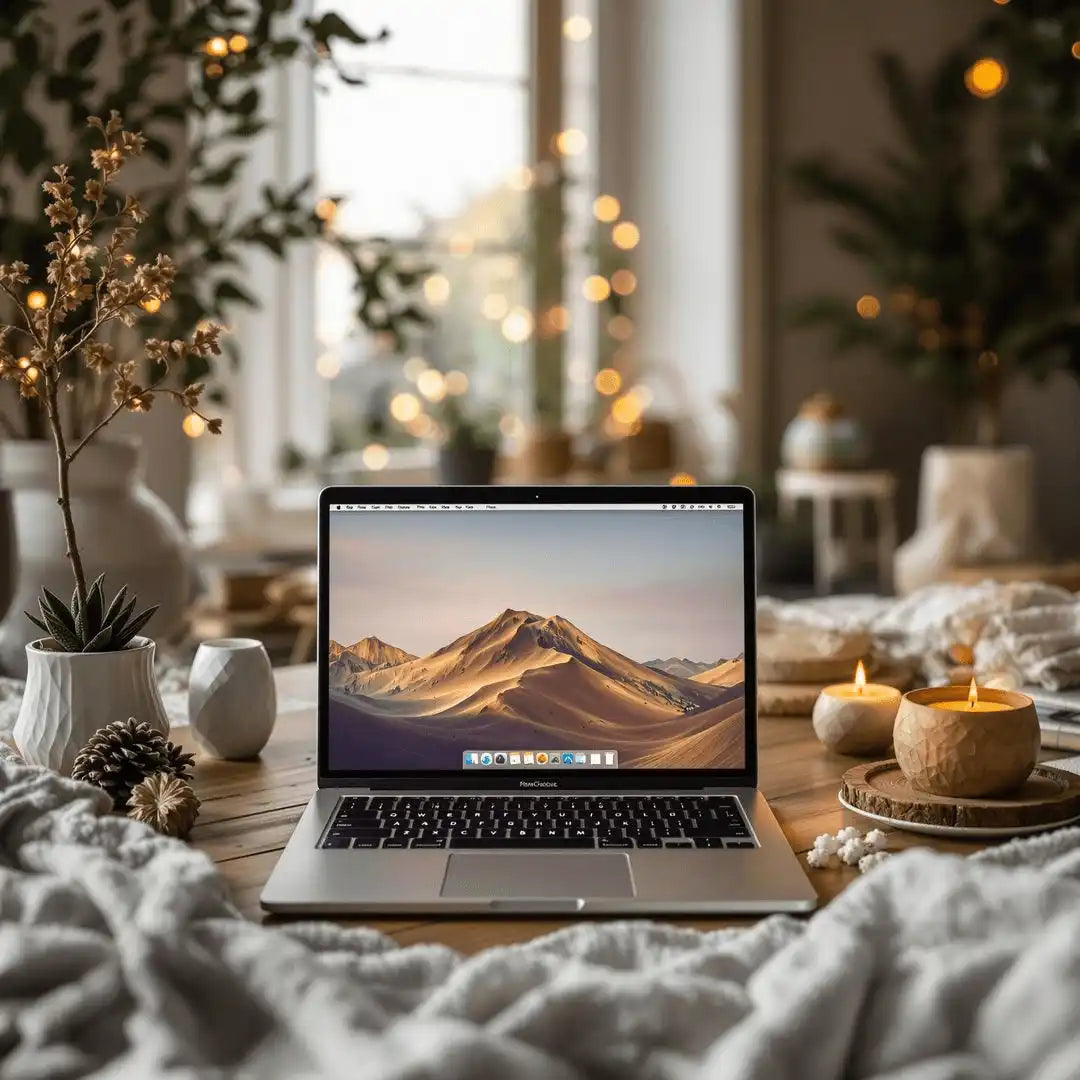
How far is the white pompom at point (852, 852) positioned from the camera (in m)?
0.97

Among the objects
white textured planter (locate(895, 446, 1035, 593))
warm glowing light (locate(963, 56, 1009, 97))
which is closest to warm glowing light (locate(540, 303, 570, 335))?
white textured planter (locate(895, 446, 1035, 593))

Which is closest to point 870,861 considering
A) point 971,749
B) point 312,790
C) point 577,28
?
point 971,749

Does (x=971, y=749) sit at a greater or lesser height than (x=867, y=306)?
lesser

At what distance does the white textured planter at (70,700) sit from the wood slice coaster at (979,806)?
562 mm

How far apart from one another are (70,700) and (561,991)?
0.56m

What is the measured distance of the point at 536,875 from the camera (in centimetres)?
92

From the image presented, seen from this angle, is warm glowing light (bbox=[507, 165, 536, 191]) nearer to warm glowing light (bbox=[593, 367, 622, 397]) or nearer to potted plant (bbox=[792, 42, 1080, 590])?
warm glowing light (bbox=[593, 367, 622, 397])

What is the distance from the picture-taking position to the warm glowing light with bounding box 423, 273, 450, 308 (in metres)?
4.56

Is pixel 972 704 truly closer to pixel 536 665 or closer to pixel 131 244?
pixel 536 665

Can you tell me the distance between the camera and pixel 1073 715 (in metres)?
1.28

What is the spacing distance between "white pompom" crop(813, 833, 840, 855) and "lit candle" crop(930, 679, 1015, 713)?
0.14m

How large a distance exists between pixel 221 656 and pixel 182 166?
187 centimetres

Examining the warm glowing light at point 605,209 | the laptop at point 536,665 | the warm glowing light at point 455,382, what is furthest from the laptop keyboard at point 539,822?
the warm glowing light at point 605,209

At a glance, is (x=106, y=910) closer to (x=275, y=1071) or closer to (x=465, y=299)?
(x=275, y=1071)
